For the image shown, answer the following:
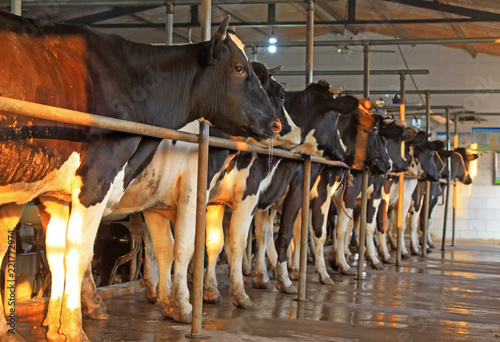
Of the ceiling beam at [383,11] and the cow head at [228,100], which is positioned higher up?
the ceiling beam at [383,11]

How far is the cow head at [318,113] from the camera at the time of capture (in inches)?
296

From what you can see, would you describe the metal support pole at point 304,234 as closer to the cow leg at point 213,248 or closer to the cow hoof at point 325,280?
the cow leg at point 213,248

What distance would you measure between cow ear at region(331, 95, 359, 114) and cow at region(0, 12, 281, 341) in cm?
312

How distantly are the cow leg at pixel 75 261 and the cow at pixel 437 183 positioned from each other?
1074 centimetres

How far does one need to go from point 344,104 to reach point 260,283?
7.22ft

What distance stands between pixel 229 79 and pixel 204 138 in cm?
43

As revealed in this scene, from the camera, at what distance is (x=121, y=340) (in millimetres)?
4238

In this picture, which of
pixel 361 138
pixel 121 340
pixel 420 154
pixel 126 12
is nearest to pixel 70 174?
pixel 121 340

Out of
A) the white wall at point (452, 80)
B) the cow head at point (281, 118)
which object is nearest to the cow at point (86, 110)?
the cow head at point (281, 118)

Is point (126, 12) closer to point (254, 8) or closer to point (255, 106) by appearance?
point (254, 8)

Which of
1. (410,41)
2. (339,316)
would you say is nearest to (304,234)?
(339,316)

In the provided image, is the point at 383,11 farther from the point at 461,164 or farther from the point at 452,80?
the point at 452,80

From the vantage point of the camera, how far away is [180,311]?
486 centimetres

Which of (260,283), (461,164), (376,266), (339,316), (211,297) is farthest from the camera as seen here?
(461,164)
